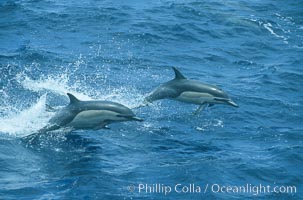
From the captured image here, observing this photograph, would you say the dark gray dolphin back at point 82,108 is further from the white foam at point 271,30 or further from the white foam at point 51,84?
the white foam at point 271,30

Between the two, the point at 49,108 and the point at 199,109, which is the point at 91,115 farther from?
the point at 199,109

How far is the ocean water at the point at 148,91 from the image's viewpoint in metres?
13.2

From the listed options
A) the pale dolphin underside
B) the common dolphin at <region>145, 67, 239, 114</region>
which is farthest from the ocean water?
the common dolphin at <region>145, 67, 239, 114</region>

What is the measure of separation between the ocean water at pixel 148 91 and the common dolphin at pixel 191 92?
74cm

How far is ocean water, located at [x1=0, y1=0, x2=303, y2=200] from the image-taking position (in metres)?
13.2

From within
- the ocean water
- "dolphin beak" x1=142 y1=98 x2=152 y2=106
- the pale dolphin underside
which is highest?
the pale dolphin underside

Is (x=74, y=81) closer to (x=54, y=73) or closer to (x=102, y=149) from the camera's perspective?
(x=54, y=73)

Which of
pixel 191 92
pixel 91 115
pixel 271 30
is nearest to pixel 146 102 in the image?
pixel 191 92

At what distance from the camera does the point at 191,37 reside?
26.4 meters

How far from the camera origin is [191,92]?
53.0 ft

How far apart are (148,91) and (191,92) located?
3.37 m

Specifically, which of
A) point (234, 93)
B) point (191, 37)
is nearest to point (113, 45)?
point (191, 37)

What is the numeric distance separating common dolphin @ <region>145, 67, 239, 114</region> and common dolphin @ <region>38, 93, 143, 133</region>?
79.3 inches

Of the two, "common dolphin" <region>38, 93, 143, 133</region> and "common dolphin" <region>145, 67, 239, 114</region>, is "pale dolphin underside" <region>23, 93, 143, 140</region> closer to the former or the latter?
"common dolphin" <region>38, 93, 143, 133</region>
